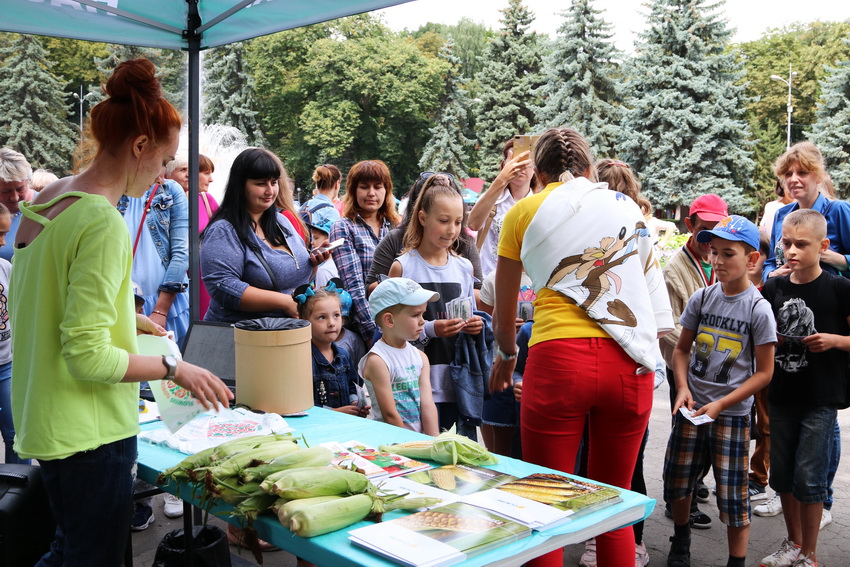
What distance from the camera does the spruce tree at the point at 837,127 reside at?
26.9 meters

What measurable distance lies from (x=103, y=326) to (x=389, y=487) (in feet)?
2.80

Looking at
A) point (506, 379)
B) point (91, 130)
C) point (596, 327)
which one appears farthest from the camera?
point (506, 379)

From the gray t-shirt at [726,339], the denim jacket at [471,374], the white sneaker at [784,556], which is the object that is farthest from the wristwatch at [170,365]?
the white sneaker at [784,556]

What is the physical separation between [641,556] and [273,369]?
1.95 metres

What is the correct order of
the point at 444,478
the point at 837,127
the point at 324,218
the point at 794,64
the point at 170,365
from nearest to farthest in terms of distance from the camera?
the point at 170,365 → the point at 444,478 → the point at 324,218 → the point at 837,127 → the point at 794,64

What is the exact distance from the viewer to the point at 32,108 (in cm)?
3541

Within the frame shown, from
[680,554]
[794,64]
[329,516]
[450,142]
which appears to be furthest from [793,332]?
[794,64]

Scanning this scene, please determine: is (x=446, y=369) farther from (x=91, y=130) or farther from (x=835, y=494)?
(x=835, y=494)

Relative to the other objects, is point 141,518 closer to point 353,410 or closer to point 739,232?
point 353,410

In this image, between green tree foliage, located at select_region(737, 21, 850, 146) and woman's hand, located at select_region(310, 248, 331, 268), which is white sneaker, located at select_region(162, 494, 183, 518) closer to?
woman's hand, located at select_region(310, 248, 331, 268)

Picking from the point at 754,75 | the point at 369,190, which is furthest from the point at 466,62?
the point at 369,190

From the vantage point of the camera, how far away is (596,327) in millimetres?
2512

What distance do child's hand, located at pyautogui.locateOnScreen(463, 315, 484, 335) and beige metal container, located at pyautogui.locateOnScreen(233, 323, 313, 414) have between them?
86 cm

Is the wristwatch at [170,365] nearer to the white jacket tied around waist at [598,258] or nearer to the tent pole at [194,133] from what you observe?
the white jacket tied around waist at [598,258]
